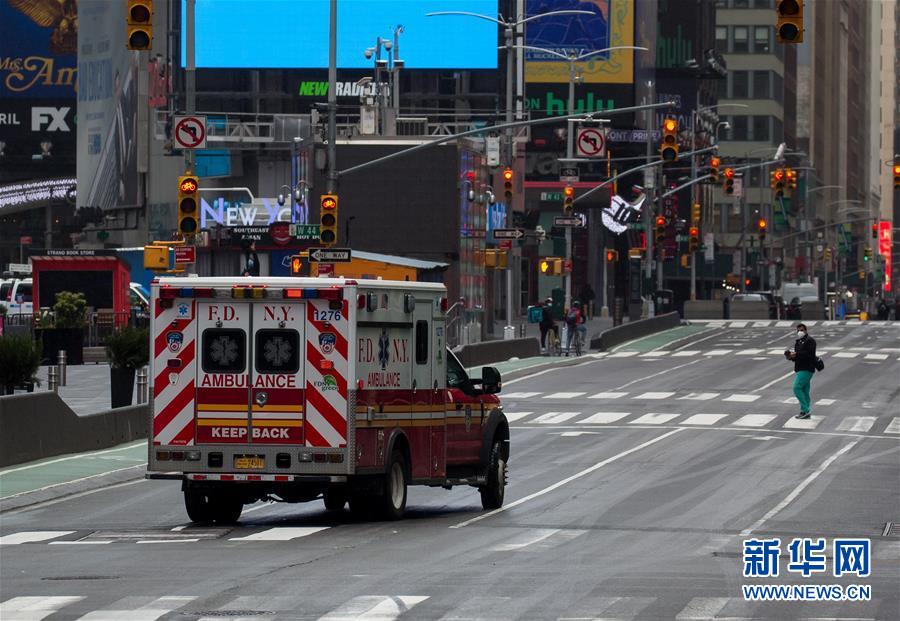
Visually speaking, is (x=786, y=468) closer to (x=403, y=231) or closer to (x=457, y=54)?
(x=403, y=231)

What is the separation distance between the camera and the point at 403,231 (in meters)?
71.4

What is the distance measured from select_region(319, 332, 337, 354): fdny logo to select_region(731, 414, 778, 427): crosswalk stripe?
17.9 metres

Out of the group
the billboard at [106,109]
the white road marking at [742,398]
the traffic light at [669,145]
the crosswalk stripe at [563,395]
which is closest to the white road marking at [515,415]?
the crosswalk stripe at [563,395]

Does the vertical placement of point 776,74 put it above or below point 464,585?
above

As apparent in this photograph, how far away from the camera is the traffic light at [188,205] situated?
33.6 metres

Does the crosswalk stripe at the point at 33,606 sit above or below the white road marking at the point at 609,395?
above

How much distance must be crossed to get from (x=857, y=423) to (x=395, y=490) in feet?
63.0

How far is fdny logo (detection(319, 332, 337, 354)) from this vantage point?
18531 mm

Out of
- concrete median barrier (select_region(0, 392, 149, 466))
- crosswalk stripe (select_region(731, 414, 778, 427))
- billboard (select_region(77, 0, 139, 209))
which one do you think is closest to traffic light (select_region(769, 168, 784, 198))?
crosswalk stripe (select_region(731, 414, 778, 427))

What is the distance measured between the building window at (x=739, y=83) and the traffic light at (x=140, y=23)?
476 feet

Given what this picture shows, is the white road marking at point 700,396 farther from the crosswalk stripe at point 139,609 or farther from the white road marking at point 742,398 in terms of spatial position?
the crosswalk stripe at point 139,609

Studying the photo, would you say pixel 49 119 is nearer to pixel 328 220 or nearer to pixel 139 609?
pixel 328 220

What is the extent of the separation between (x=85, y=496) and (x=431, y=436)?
5.07 meters

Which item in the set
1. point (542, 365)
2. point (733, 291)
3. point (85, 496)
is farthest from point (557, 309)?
point (85, 496)
